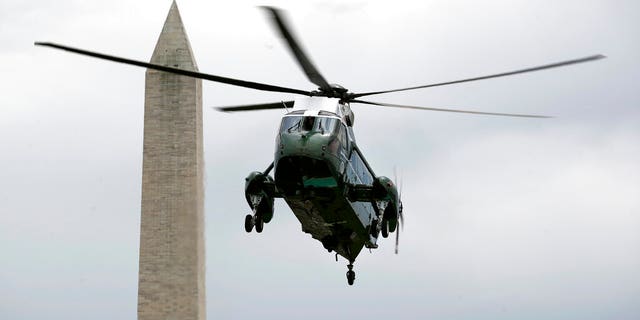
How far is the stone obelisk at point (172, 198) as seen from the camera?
5428 cm

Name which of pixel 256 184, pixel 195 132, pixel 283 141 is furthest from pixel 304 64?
pixel 195 132

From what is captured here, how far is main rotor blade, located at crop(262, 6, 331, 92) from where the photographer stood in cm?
2574

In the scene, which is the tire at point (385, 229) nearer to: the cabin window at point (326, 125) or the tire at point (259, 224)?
the tire at point (259, 224)

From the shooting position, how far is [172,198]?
180 feet

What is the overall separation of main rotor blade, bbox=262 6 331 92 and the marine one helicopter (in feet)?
0.08

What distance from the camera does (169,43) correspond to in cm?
5625

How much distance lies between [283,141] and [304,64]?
1924 mm

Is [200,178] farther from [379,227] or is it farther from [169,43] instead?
[379,227]

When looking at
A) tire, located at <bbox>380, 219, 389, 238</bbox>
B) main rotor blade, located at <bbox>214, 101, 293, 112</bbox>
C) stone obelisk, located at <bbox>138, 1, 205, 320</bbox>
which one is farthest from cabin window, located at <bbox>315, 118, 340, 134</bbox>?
stone obelisk, located at <bbox>138, 1, 205, 320</bbox>

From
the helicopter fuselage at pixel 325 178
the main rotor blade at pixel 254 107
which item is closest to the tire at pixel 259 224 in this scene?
the helicopter fuselage at pixel 325 178

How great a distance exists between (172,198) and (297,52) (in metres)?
27.7

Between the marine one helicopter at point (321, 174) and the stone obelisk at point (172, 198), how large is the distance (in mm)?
20146

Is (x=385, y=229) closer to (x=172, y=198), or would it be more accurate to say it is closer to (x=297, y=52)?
(x=297, y=52)

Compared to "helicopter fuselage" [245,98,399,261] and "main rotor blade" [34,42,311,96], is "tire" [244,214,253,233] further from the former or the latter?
"main rotor blade" [34,42,311,96]
